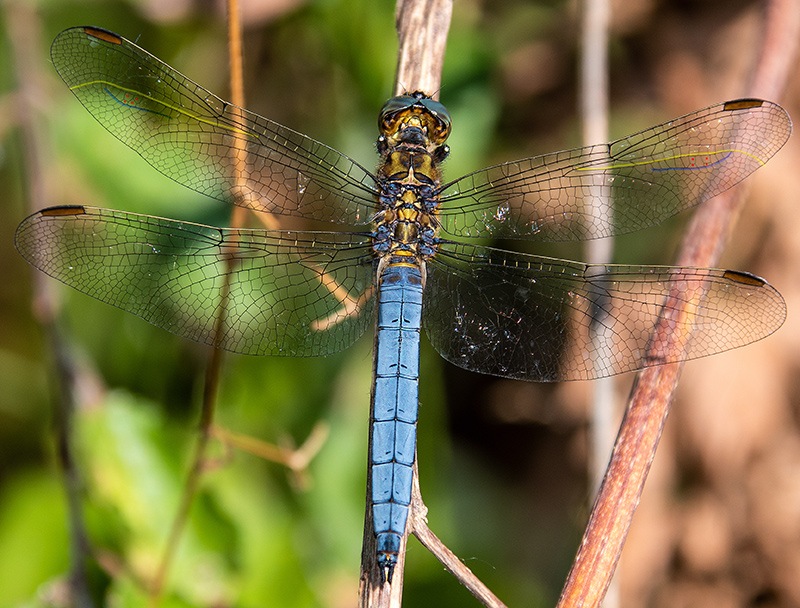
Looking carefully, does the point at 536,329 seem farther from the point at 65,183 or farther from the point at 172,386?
the point at 65,183

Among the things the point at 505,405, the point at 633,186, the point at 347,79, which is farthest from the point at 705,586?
the point at 347,79

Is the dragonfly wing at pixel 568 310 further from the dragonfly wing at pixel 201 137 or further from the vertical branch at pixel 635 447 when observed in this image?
Answer: the dragonfly wing at pixel 201 137

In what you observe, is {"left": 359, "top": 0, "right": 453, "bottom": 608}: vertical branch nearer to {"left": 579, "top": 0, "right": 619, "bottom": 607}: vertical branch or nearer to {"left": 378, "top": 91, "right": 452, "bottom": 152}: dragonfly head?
{"left": 378, "top": 91, "right": 452, "bottom": 152}: dragonfly head

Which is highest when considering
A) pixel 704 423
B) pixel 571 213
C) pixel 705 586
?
pixel 571 213

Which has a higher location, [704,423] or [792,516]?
[704,423]

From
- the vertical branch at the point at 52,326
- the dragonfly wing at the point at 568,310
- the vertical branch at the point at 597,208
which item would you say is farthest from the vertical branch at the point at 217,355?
the vertical branch at the point at 597,208

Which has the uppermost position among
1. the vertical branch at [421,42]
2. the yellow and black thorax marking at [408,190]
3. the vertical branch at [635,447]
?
the vertical branch at [421,42]
